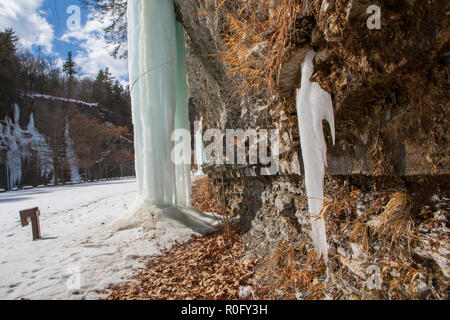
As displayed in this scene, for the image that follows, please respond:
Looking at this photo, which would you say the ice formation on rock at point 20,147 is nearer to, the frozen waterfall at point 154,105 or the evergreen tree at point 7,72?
the evergreen tree at point 7,72

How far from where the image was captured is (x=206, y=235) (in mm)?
3801

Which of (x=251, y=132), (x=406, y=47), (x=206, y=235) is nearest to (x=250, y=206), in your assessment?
(x=206, y=235)

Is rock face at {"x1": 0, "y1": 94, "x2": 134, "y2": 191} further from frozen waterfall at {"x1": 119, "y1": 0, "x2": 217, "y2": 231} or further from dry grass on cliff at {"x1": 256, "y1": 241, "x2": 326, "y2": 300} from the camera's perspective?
dry grass on cliff at {"x1": 256, "y1": 241, "x2": 326, "y2": 300}

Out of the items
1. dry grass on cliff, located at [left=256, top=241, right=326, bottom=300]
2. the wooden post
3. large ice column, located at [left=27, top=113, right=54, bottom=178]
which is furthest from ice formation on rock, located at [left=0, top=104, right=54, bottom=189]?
dry grass on cliff, located at [left=256, top=241, right=326, bottom=300]

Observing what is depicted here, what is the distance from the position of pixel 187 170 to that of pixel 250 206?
6.61ft

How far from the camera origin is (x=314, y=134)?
4.83 ft

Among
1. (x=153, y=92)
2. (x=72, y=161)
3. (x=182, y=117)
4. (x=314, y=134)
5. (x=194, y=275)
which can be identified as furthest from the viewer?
(x=72, y=161)

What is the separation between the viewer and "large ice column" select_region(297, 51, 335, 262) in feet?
4.56

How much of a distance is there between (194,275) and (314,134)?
6.84ft

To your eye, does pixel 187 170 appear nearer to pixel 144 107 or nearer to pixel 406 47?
pixel 144 107

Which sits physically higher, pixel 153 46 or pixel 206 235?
pixel 153 46

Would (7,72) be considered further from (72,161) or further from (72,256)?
(72,256)

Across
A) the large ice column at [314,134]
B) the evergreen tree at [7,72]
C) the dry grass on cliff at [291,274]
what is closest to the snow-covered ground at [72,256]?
the dry grass on cliff at [291,274]

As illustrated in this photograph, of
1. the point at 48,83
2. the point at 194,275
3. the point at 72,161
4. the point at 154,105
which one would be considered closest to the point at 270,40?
the point at 194,275
